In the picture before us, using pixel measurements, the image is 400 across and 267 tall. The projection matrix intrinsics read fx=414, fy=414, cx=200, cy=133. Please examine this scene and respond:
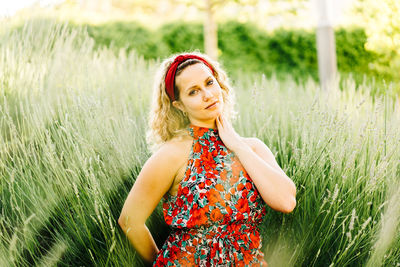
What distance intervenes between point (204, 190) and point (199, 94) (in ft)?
1.67

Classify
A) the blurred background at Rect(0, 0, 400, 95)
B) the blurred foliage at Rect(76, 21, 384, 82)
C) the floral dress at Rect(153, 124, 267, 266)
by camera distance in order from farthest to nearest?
the blurred foliage at Rect(76, 21, 384, 82)
the blurred background at Rect(0, 0, 400, 95)
the floral dress at Rect(153, 124, 267, 266)

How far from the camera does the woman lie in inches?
80.8

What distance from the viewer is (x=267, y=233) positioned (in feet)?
8.48

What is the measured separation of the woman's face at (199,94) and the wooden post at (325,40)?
4419 mm

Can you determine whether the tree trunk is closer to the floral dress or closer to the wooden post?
the wooden post

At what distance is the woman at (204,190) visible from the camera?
2.05 meters

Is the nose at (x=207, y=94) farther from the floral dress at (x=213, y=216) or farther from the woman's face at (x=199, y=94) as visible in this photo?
the floral dress at (x=213, y=216)

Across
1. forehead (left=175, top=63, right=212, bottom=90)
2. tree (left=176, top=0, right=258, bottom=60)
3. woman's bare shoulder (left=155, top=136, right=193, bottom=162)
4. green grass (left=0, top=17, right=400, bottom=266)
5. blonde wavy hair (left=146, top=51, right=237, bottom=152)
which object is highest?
tree (left=176, top=0, right=258, bottom=60)

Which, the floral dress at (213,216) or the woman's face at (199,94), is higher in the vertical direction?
the woman's face at (199,94)

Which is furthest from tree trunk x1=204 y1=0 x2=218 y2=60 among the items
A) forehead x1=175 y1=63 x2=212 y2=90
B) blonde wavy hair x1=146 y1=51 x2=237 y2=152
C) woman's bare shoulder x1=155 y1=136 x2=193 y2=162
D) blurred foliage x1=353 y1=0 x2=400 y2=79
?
woman's bare shoulder x1=155 y1=136 x2=193 y2=162

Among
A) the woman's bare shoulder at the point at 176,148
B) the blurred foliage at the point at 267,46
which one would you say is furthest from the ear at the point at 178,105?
the blurred foliage at the point at 267,46

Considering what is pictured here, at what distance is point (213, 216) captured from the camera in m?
2.04

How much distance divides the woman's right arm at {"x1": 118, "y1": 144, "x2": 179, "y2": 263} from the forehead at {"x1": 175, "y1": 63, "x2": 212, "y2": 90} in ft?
1.16

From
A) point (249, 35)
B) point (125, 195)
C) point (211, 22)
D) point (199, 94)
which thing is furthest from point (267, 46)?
point (199, 94)
